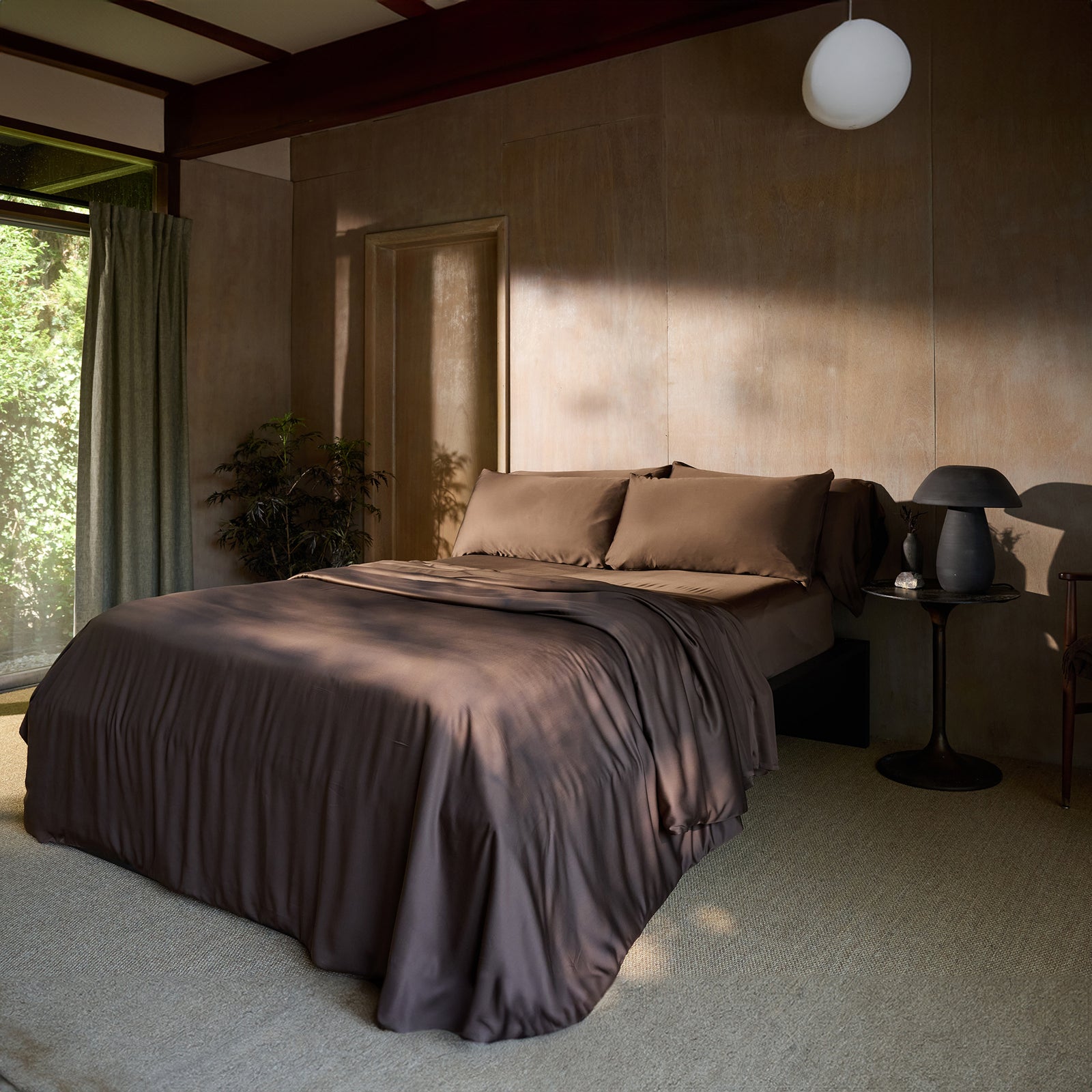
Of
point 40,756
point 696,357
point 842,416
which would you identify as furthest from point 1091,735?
point 40,756

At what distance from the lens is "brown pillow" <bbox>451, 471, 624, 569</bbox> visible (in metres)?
4.03

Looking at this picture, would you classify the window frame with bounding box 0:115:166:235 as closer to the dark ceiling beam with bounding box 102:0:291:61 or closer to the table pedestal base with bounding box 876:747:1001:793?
the dark ceiling beam with bounding box 102:0:291:61

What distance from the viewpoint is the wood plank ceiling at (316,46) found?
359cm

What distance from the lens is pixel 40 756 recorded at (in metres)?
2.94

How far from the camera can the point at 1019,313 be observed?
11.9 ft

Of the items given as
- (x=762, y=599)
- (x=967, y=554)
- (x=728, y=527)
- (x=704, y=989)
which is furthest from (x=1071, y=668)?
(x=704, y=989)

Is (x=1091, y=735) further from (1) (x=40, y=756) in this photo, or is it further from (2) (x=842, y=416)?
(1) (x=40, y=756)

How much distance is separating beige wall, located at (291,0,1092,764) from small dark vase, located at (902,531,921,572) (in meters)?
0.30

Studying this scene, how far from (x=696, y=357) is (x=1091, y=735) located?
83.4 inches

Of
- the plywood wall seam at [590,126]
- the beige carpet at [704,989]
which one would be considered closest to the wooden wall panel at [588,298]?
the plywood wall seam at [590,126]

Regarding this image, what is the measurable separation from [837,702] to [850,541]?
0.67m

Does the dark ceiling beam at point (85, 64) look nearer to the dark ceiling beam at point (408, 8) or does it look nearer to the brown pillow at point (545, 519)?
the dark ceiling beam at point (408, 8)

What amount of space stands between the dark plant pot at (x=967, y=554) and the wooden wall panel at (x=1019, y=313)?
387 millimetres

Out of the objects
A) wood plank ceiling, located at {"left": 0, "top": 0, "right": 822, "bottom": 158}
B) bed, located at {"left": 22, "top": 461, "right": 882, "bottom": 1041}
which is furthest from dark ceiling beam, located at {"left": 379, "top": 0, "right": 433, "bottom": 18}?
bed, located at {"left": 22, "top": 461, "right": 882, "bottom": 1041}
